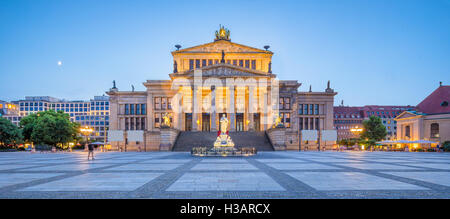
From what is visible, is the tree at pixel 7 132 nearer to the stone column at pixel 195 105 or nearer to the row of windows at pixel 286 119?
the stone column at pixel 195 105

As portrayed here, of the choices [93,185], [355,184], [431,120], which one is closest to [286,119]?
[431,120]

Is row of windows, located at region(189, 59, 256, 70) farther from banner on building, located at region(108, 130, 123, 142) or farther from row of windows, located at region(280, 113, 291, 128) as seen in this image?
banner on building, located at region(108, 130, 123, 142)

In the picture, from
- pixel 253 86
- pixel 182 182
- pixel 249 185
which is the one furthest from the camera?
pixel 253 86

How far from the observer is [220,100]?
6066 centimetres

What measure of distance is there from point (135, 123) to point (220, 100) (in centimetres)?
2213

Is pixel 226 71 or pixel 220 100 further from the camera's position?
pixel 220 100

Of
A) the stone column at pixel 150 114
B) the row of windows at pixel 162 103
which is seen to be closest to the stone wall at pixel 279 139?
the row of windows at pixel 162 103

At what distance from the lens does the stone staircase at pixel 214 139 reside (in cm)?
4300

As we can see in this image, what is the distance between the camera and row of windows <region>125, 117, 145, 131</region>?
214 feet

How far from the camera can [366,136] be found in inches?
2938

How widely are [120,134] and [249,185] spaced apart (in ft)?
171

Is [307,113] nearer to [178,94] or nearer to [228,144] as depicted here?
[178,94]

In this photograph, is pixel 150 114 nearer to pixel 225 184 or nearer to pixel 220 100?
pixel 220 100
